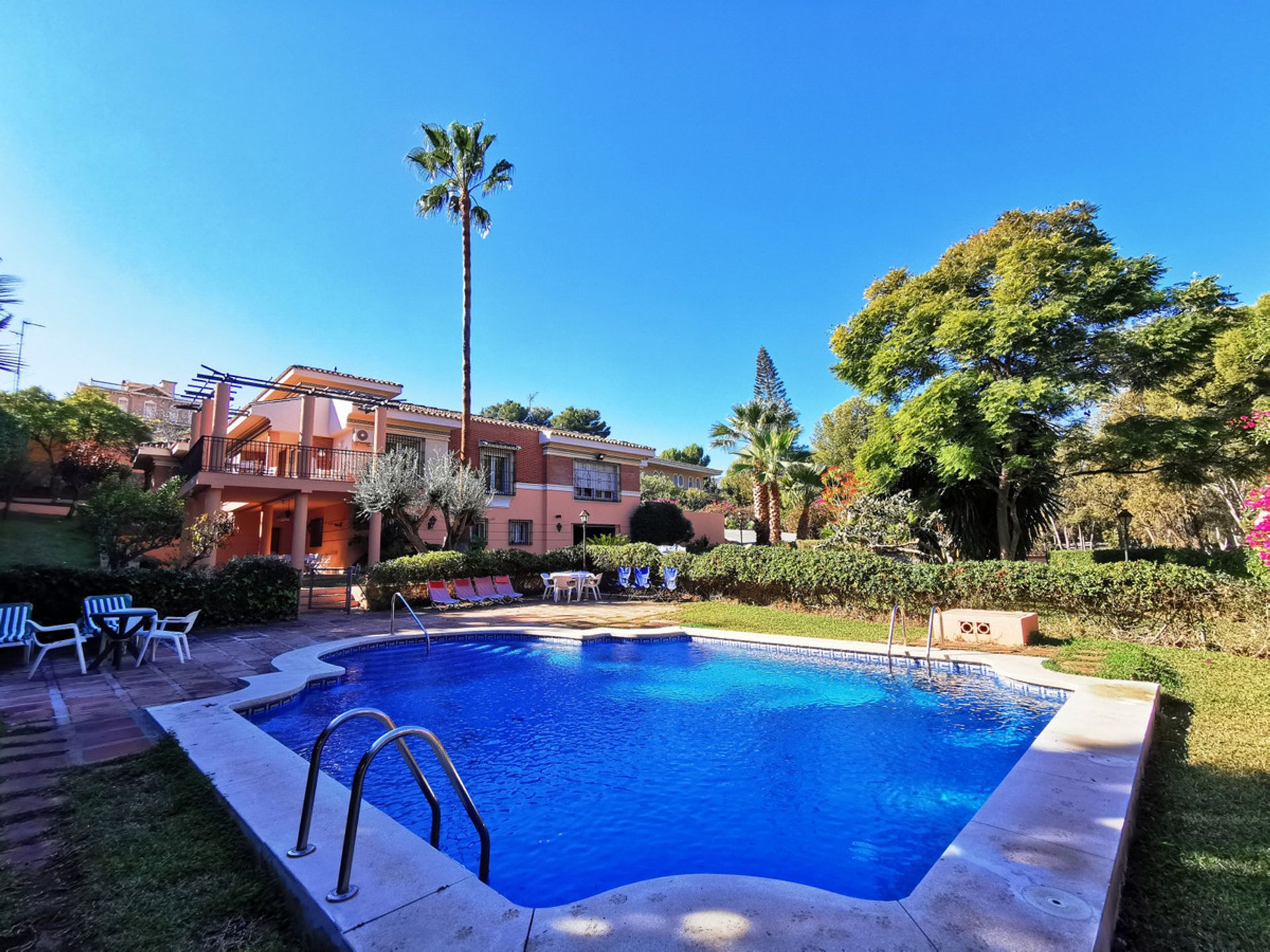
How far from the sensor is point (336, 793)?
3773mm

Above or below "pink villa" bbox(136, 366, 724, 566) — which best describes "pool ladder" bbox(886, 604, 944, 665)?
below

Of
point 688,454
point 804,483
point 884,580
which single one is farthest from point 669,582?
point 688,454

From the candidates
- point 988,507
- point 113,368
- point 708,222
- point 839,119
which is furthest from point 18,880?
point 113,368

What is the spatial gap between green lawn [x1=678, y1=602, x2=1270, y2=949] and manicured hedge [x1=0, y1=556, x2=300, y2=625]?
44.1ft

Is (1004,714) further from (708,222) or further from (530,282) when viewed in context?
(530,282)

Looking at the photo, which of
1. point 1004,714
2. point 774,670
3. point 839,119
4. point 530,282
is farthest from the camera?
point 530,282

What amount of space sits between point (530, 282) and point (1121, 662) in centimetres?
1961

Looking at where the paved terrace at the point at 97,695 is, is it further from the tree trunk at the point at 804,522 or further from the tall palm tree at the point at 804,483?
the tree trunk at the point at 804,522

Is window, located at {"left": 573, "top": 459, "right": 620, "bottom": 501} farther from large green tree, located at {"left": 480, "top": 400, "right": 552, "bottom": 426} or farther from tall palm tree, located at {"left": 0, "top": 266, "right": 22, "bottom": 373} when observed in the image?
large green tree, located at {"left": 480, "top": 400, "right": 552, "bottom": 426}

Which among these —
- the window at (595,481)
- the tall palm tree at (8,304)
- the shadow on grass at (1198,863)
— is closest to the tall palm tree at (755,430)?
the window at (595,481)

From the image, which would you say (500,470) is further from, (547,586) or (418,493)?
(547,586)

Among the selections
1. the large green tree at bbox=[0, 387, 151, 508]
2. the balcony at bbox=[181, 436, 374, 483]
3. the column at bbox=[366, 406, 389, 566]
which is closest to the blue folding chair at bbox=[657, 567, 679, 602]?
the column at bbox=[366, 406, 389, 566]

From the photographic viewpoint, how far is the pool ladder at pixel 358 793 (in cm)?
254

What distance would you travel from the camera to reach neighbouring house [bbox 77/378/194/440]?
3594 centimetres
